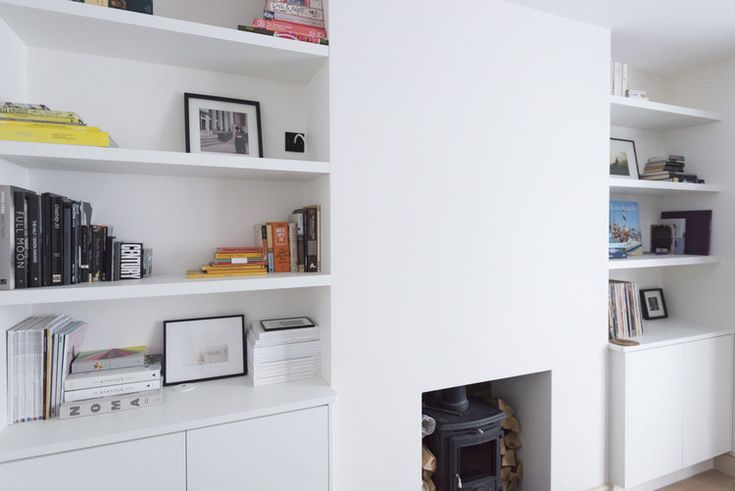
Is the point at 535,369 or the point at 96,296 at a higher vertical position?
the point at 96,296

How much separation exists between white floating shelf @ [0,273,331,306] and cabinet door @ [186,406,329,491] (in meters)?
0.46

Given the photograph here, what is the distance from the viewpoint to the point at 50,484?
123cm

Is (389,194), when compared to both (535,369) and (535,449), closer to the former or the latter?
(535,369)

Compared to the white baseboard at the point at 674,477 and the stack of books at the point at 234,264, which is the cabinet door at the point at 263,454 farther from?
the white baseboard at the point at 674,477

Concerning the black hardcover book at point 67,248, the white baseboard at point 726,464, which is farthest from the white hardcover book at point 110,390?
the white baseboard at point 726,464

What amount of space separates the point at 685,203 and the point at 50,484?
351 centimetres

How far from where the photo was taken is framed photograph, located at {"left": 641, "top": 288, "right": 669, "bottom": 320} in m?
2.81

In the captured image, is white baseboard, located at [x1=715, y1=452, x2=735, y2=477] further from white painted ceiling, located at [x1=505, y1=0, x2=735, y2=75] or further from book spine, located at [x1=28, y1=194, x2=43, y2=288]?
book spine, located at [x1=28, y1=194, x2=43, y2=288]

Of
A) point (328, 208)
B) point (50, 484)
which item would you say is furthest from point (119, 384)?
point (328, 208)

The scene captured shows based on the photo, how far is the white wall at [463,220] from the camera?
1.70m

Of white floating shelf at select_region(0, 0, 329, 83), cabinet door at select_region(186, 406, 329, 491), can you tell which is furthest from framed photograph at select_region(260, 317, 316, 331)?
white floating shelf at select_region(0, 0, 329, 83)

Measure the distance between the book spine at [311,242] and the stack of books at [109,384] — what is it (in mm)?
656

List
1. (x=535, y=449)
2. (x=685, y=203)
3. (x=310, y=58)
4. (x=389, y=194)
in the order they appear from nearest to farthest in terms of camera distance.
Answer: (x=310, y=58) → (x=389, y=194) → (x=535, y=449) → (x=685, y=203)

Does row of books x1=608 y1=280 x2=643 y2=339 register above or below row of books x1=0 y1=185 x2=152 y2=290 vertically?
below
